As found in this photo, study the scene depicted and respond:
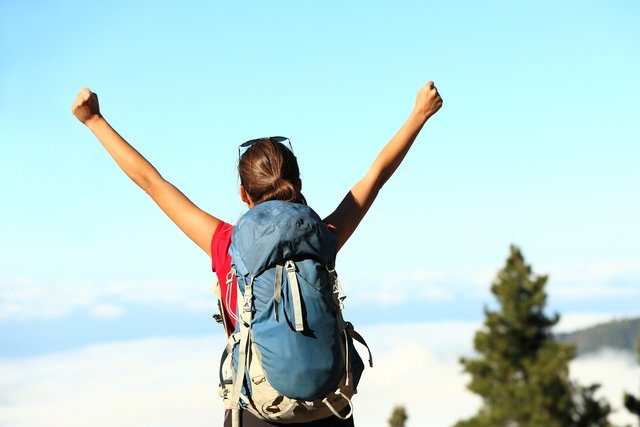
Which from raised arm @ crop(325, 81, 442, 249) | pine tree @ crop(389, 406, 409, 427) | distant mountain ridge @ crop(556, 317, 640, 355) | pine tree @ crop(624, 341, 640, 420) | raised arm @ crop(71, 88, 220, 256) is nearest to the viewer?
raised arm @ crop(71, 88, 220, 256)

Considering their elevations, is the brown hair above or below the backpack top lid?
above

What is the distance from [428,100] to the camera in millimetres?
5734

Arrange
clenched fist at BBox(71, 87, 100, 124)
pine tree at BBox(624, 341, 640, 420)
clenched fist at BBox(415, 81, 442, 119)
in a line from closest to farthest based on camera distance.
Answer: clenched fist at BBox(71, 87, 100, 124) → clenched fist at BBox(415, 81, 442, 119) → pine tree at BBox(624, 341, 640, 420)

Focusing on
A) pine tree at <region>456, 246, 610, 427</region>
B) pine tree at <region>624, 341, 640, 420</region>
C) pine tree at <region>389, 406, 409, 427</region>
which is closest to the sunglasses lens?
pine tree at <region>624, 341, 640, 420</region>

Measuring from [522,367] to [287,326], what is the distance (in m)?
42.6

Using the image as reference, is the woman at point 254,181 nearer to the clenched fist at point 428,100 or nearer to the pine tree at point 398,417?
the clenched fist at point 428,100

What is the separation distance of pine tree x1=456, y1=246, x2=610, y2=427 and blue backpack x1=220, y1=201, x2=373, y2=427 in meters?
39.4

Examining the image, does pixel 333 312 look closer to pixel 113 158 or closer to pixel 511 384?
pixel 113 158

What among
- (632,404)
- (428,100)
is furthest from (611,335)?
(428,100)

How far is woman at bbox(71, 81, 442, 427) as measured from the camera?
4.70 meters

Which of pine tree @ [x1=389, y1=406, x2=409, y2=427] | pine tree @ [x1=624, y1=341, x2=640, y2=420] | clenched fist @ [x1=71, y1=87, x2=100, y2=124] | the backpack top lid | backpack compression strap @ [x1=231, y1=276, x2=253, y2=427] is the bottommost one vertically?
backpack compression strap @ [x1=231, y1=276, x2=253, y2=427]

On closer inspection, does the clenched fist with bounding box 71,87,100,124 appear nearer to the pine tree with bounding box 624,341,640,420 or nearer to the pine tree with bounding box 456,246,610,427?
the pine tree with bounding box 624,341,640,420

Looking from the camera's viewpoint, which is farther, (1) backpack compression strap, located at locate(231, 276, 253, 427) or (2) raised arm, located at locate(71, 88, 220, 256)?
(2) raised arm, located at locate(71, 88, 220, 256)

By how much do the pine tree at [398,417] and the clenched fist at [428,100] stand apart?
41.6m
